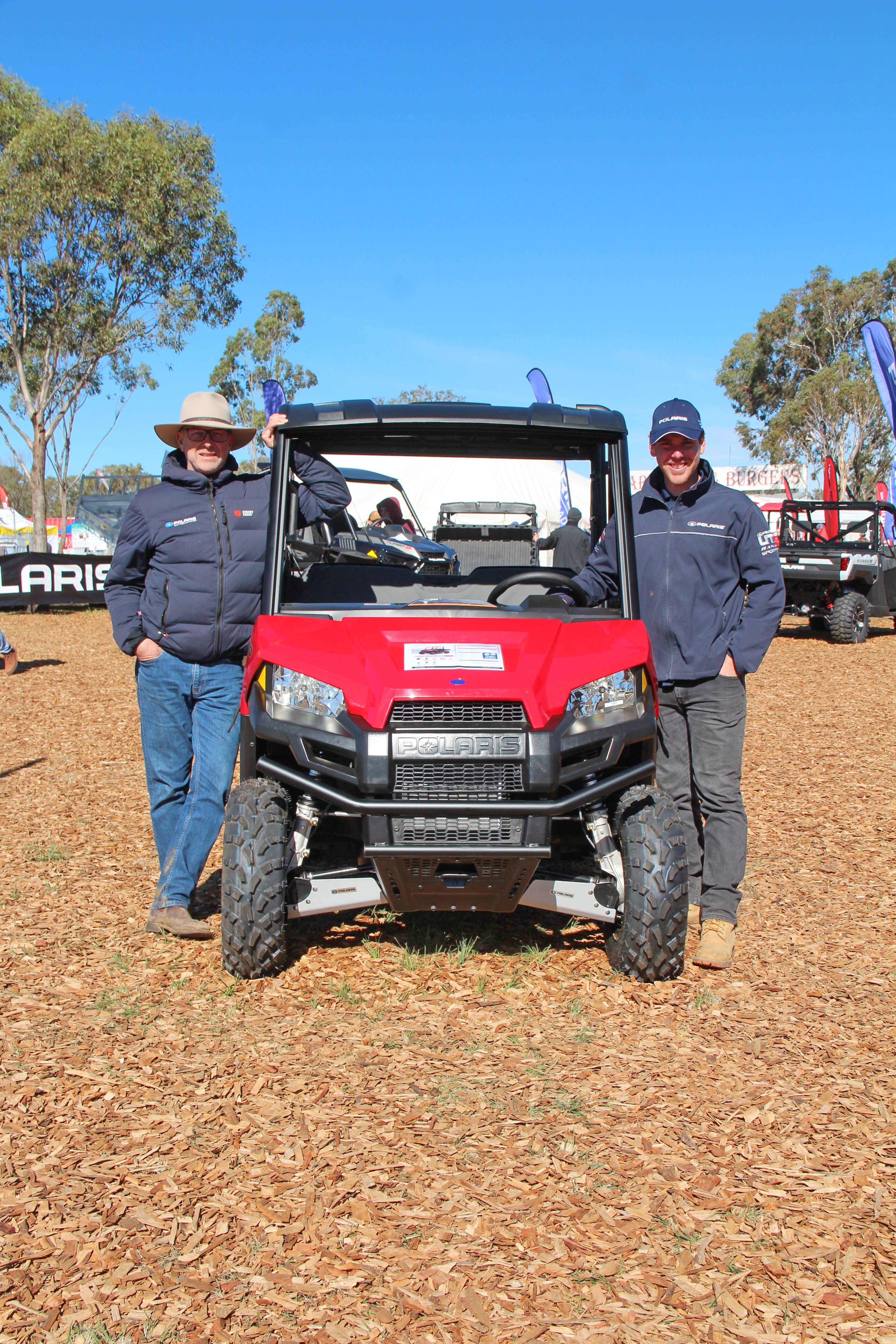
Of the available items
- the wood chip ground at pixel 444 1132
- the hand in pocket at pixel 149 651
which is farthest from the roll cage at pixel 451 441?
the wood chip ground at pixel 444 1132

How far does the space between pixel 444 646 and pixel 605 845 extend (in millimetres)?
837

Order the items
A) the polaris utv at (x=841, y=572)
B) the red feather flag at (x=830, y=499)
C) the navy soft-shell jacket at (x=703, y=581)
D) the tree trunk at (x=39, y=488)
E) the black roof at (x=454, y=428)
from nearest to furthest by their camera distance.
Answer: the black roof at (x=454, y=428), the navy soft-shell jacket at (x=703, y=581), the polaris utv at (x=841, y=572), the red feather flag at (x=830, y=499), the tree trunk at (x=39, y=488)

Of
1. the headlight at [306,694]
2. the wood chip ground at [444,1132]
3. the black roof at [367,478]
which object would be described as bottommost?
the wood chip ground at [444,1132]

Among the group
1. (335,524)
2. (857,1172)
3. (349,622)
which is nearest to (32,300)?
(335,524)

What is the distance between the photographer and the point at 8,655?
1209 cm

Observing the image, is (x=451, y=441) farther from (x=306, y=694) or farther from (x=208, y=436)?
(x=306, y=694)

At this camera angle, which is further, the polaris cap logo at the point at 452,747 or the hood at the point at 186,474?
the hood at the point at 186,474

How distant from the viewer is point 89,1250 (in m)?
2.34

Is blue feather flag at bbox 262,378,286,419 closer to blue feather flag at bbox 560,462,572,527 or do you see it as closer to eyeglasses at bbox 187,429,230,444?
blue feather flag at bbox 560,462,572,527

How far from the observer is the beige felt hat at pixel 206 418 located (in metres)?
4.14

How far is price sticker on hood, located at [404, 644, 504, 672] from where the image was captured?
332 centimetres

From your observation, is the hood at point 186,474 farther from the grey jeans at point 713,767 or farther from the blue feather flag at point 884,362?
the blue feather flag at point 884,362

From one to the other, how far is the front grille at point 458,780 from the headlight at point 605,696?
28cm

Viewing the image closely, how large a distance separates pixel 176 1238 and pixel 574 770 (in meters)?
1.62
